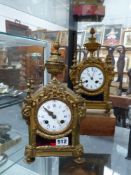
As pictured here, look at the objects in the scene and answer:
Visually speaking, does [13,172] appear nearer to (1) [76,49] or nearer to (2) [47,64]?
(2) [47,64]

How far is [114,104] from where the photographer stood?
1.20 meters

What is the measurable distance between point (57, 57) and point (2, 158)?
0.40 metres

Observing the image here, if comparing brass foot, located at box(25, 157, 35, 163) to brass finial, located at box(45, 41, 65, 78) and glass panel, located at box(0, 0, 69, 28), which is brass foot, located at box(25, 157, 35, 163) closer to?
brass finial, located at box(45, 41, 65, 78)

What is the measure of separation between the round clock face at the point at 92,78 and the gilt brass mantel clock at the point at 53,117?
270 millimetres

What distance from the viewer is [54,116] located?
2.17 feet

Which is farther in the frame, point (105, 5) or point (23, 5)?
point (105, 5)

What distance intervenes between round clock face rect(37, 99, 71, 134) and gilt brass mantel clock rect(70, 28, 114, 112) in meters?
0.26

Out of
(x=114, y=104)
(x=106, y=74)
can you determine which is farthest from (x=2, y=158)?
(x=114, y=104)

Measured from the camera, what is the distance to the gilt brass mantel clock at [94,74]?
0.92 m

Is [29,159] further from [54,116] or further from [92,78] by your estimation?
[92,78]

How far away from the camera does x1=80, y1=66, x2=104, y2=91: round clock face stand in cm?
92

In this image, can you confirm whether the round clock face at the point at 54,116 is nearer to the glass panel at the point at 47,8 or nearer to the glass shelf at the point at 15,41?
the glass shelf at the point at 15,41

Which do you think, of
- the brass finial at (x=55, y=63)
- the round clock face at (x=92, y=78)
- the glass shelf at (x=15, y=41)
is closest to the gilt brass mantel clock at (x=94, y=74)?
the round clock face at (x=92, y=78)

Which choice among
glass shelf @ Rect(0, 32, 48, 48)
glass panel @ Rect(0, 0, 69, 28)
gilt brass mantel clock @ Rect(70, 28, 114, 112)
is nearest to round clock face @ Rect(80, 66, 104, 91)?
gilt brass mantel clock @ Rect(70, 28, 114, 112)
